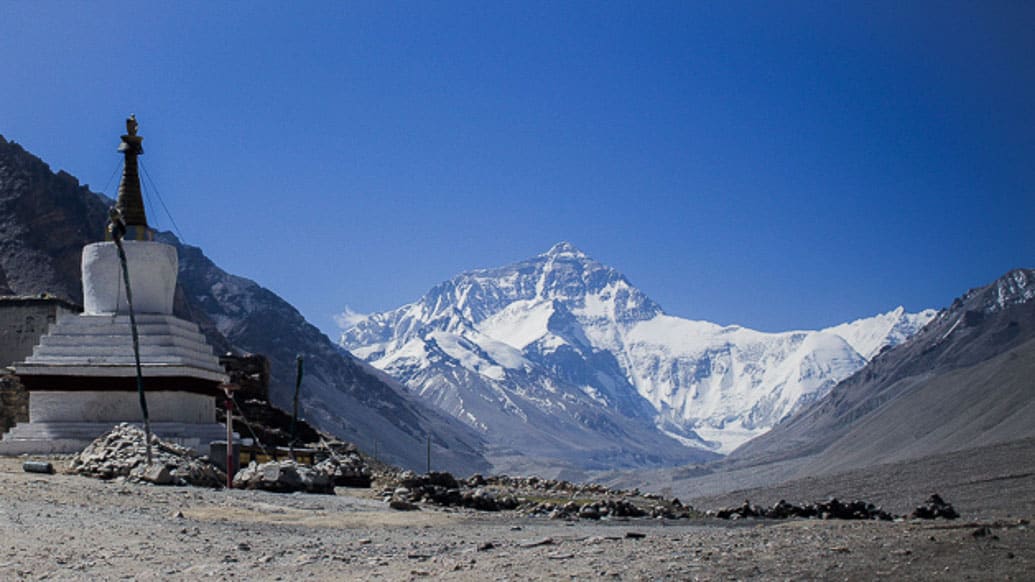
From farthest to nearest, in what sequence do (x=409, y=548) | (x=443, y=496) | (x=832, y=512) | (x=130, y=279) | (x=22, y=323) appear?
(x=22, y=323) < (x=130, y=279) < (x=832, y=512) < (x=443, y=496) < (x=409, y=548)

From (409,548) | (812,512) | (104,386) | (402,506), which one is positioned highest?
(104,386)

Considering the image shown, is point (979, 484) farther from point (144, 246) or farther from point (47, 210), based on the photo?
point (47, 210)

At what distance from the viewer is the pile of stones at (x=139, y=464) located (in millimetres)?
22250

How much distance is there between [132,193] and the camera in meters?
34.5

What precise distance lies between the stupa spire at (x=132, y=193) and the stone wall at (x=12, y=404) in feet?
19.1

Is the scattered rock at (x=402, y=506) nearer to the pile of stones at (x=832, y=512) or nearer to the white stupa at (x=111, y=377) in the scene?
the white stupa at (x=111, y=377)

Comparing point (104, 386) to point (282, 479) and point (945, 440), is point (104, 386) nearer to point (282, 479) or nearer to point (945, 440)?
point (282, 479)

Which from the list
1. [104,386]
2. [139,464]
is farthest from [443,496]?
[104,386]

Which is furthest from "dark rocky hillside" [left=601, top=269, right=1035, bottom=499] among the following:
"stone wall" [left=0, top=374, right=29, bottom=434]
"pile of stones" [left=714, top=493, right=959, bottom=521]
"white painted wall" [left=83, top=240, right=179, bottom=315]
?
"stone wall" [left=0, top=374, right=29, bottom=434]

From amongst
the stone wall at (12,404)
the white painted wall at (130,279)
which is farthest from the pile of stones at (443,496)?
the stone wall at (12,404)

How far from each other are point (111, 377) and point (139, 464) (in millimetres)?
8891

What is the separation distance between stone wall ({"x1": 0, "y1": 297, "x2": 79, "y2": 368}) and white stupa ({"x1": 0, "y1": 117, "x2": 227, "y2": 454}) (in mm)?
19057

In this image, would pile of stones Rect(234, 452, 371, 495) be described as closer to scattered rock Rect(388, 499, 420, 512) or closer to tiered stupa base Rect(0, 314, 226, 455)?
scattered rock Rect(388, 499, 420, 512)

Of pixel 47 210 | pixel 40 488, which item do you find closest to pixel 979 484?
pixel 40 488
